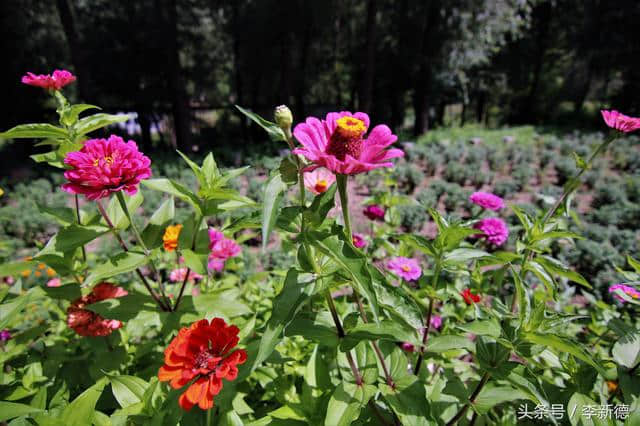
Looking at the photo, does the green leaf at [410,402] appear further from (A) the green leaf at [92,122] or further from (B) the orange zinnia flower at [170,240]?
(A) the green leaf at [92,122]

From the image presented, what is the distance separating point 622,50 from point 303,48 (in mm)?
14057

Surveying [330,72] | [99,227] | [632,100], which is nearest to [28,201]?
[99,227]

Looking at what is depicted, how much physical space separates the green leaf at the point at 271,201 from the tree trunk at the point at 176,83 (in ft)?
34.4

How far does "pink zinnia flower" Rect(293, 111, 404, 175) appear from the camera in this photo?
0.76m

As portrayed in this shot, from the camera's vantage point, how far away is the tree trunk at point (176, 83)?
30.7ft

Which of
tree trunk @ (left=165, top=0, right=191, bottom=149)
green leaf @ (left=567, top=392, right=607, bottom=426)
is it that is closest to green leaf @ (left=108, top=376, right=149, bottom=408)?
green leaf @ (left=567, top=392, right=607, bottom=426)

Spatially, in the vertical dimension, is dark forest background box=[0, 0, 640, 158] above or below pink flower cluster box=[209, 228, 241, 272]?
above

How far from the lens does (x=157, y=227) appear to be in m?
1.41

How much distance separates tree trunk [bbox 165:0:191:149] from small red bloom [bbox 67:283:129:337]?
985 cm

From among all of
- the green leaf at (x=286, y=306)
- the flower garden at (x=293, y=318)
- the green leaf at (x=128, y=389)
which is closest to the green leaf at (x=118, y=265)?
the flower garden at (x=293, y=318)

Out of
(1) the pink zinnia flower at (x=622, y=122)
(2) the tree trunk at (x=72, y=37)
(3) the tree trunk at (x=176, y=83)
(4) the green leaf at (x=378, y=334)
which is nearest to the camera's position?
(4) the green leaf at (x=378, y=334)

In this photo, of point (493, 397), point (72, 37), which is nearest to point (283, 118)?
point (493, 397)

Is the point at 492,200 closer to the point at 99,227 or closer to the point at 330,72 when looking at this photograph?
the point at 99,227

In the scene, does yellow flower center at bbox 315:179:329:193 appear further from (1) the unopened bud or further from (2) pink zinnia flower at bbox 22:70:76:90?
(2) pink zinnia flower at bbox 22:70:76:90
